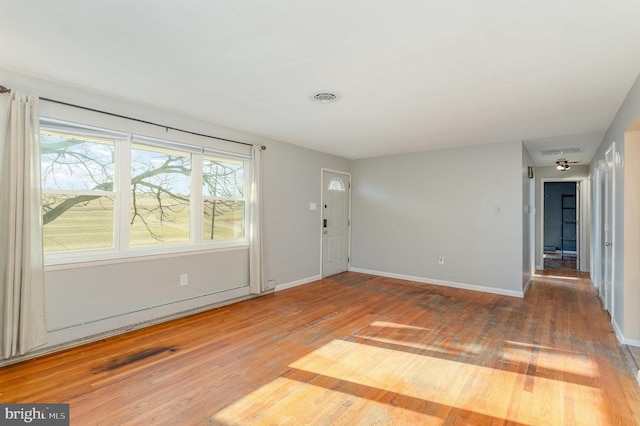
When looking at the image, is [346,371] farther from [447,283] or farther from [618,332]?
[447,283]

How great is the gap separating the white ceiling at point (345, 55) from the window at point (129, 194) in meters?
0.52

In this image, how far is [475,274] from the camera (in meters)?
5.18

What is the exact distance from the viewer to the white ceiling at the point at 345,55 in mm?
1752

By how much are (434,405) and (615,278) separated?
2.90 m

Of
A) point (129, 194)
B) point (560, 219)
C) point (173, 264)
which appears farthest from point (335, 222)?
point (560, 219)

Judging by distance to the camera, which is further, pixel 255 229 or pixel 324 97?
pixel 255 229

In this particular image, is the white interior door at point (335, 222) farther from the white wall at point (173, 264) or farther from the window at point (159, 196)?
the window at point (159, 196)

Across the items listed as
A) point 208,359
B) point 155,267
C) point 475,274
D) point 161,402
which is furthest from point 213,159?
point 475,274

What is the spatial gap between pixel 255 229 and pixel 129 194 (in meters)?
1.67

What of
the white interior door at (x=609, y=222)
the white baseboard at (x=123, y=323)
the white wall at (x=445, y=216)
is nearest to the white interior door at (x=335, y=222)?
the white wall at (x=445, y=216)

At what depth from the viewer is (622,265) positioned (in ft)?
10.3

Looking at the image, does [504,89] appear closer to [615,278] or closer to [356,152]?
[615,278]

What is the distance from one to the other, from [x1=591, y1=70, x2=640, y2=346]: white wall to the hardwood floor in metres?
0.18

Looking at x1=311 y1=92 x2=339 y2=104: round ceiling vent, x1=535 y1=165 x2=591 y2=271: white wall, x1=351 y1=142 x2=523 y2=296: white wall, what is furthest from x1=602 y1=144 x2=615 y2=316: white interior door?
x1=311 y1=92 x2=339 y2=104: round ceiling vent
